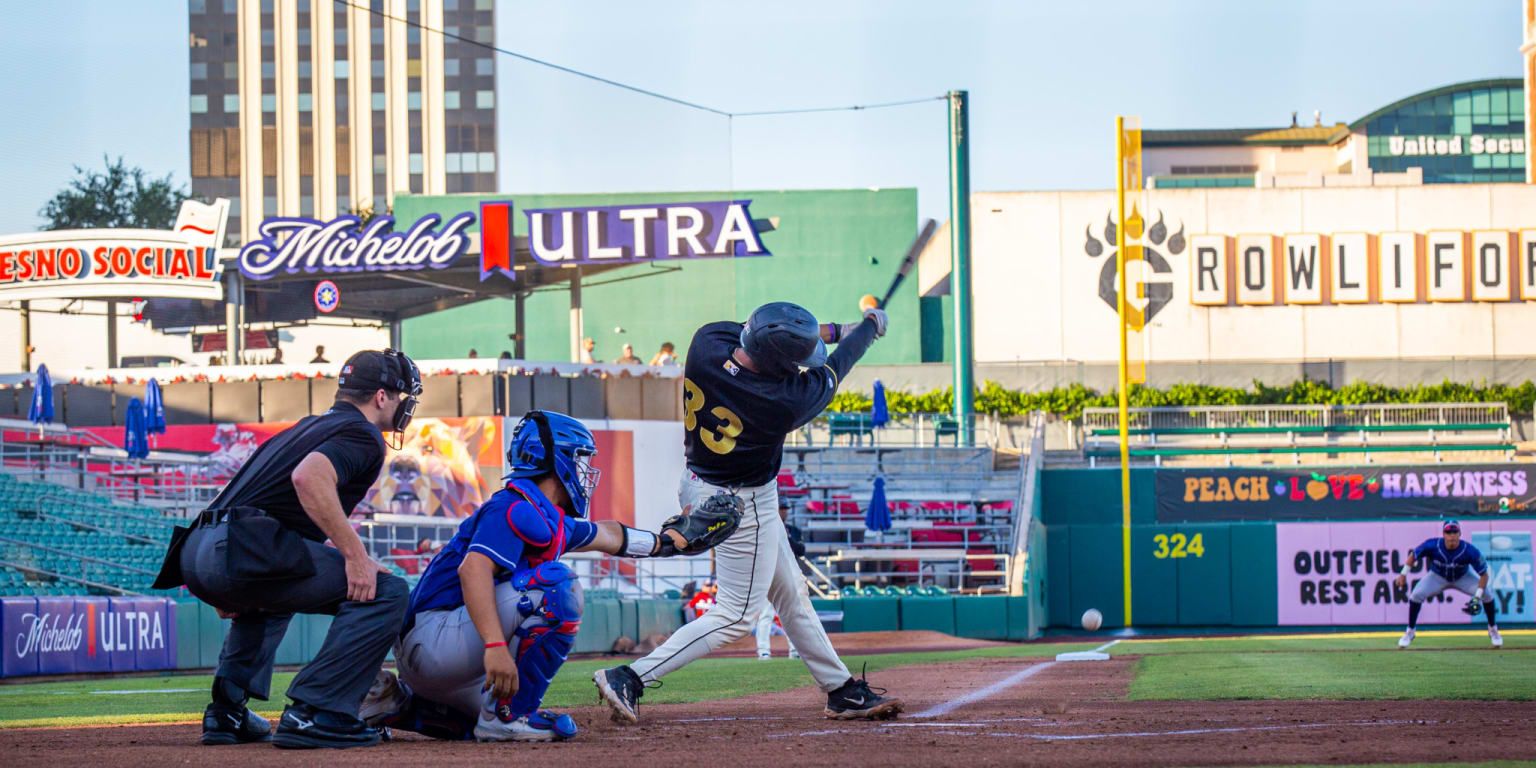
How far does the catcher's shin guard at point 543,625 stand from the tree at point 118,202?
31.3 metres

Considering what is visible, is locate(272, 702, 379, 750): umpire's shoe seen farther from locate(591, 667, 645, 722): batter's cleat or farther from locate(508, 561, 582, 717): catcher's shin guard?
locate(591, 667, 645, 722): batter's cleat

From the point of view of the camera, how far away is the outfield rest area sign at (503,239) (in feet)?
101

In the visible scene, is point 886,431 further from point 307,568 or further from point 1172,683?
point 307,568

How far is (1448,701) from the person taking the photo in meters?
6.93

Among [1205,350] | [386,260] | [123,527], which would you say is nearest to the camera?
[123,527]

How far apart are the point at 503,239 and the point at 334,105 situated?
126ft

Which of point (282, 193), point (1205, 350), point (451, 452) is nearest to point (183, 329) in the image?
point (451, 452)

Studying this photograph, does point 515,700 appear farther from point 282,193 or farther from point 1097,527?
point 282,193

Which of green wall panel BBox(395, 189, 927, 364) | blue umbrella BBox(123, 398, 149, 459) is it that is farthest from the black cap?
green wall panel BBox(395, 189, 927, 364)

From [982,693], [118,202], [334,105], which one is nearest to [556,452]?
[982,693]

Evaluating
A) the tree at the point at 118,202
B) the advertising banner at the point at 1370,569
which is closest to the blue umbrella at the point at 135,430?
the tree at the point at 118,202

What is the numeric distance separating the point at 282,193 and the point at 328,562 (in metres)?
66.4

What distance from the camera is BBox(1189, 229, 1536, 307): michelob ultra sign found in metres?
41.0

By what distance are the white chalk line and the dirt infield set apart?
3cm
